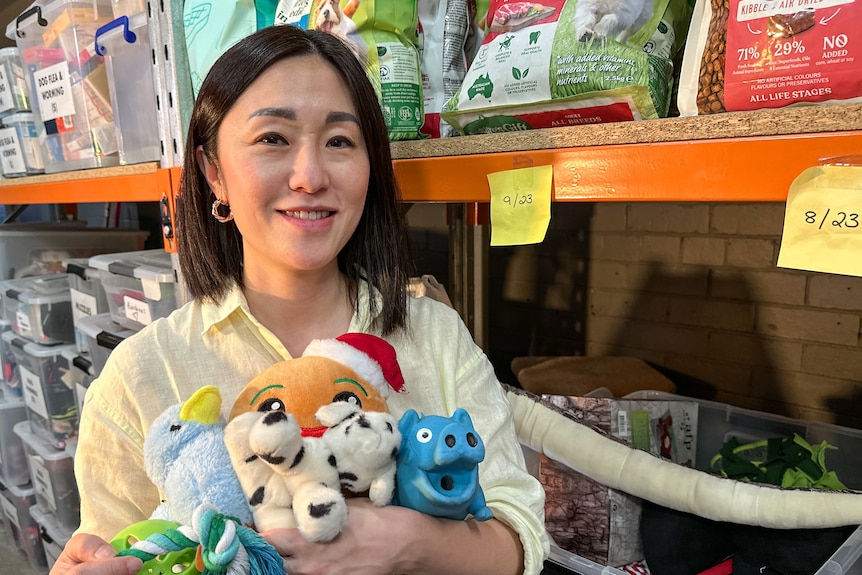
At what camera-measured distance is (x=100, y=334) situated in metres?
1.50

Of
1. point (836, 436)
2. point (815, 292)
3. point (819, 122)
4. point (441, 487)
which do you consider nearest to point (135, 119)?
point (441, 487)

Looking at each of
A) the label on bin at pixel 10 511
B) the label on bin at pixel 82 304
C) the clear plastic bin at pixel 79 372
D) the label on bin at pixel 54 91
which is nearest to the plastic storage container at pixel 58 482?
the clear plastic bin at pixel 79 372

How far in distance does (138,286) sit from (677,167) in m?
1.37

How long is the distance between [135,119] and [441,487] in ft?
3.96

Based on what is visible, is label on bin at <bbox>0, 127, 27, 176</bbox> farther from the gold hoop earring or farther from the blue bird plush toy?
the blue bird plush toy

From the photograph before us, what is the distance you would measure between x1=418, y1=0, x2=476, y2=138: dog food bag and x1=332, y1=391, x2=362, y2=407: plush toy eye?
0.54m

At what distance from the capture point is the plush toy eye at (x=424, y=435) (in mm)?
536

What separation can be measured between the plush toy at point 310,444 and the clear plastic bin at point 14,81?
1702 mm

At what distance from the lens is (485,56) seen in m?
0.85

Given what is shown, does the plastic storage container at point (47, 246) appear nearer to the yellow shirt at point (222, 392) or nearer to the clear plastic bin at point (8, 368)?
the clear plastic bin at point (8, 368)

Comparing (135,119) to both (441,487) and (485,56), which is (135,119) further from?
(441,487)

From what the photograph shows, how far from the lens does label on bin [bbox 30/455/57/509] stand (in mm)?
1919

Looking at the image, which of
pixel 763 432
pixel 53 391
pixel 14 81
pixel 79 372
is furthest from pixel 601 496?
pixel 14 81

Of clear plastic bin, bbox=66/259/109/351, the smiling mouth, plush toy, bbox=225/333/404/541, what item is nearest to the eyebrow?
the smiling mouth
